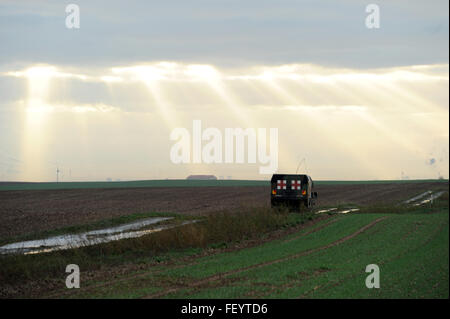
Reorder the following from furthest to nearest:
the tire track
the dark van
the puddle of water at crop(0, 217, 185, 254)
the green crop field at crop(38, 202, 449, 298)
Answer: the dark van < the puddle of water at crop(0, 217, 185, 254) < the tire track < the green crop field at crop(38, 202, 449, 298)

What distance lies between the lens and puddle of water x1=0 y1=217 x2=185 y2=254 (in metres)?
24.2

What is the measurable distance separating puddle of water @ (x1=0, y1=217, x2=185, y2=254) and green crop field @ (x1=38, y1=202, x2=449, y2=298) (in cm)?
630

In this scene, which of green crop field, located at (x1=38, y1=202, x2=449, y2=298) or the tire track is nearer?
green crop field, located at (x1=38, y1=202, x2=449, y2=298)

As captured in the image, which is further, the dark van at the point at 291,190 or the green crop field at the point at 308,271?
the dark van at the point at 291,190

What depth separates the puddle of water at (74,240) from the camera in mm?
24250

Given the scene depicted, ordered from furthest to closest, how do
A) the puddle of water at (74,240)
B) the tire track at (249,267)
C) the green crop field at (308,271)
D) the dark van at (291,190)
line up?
the dark van at (291,190) < the puddle of water at (74,240) < the tire track at (249,267) < the green crop field at (308,271)

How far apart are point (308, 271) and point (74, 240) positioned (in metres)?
13.4

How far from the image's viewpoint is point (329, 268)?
17359mm

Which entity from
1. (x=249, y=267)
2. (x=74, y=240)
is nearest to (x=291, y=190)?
(x=74, y=240)

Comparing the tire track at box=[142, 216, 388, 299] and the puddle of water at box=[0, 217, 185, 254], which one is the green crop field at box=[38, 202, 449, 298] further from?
the puddle of water at box=[0, 217, 185, 254]

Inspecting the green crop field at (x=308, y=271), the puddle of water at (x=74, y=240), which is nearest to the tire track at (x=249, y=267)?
the green crop field at (x=308, y=271)

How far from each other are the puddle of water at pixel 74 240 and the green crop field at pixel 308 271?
630cm

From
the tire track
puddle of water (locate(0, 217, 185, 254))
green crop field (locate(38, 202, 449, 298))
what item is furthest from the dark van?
green crop field (locate(38, 202, 449, 298))

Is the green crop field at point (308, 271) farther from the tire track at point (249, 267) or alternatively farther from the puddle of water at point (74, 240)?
the puddle of water at point (74, 240)
